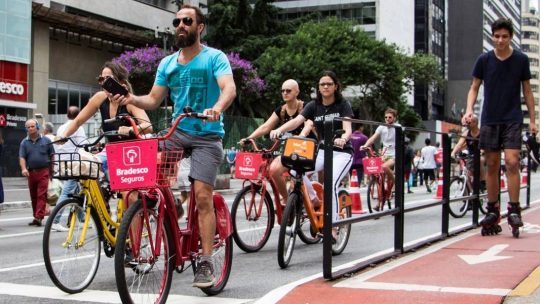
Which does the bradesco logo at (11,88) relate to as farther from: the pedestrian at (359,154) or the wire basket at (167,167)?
the wire basket at (167,167)

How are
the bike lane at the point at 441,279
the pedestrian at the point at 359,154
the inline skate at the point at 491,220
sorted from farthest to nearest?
the pedestrian at the point at 359,154, the inline skate at the point at 491,220, the bike lane at the point at 441,279

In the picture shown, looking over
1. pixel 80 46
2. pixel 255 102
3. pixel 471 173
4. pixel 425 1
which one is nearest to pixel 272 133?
pixel 471 173

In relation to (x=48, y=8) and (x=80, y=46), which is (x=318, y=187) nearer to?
(x=48, y=8)

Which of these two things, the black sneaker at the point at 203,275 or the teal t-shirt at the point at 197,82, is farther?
the teal t-shirt at the point at 197,82

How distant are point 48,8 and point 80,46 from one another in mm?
6213

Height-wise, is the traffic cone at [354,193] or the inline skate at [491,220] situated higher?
the traffic cone at [354,193]

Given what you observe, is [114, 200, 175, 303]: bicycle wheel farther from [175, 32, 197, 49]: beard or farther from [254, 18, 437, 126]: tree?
[254, 18, 437, 126]: tree

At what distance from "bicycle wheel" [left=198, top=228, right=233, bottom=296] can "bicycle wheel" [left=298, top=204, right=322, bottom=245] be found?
4.98ft

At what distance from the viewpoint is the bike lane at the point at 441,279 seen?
15.5 ft

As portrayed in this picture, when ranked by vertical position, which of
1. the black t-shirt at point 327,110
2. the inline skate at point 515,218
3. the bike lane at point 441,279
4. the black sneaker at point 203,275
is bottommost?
the bike lane at point 441,279

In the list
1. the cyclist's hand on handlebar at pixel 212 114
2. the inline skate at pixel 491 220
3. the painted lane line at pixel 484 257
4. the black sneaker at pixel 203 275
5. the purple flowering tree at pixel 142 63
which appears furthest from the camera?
the purple flowering tree at pixel 142 63

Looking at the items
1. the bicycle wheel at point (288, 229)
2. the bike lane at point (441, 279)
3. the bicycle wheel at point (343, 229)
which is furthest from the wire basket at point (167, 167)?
the bicycle wheel at point (343, 229)

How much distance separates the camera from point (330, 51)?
48469mm

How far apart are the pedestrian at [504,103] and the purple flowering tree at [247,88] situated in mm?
35531
